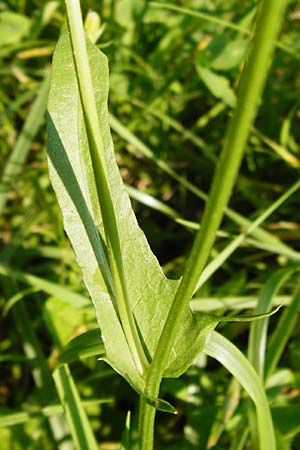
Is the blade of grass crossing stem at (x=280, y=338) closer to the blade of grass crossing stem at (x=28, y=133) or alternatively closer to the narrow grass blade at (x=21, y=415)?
the narrow grass blade at (x=21, y=415)

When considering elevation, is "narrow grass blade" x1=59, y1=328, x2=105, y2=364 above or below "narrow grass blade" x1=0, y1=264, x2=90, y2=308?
below

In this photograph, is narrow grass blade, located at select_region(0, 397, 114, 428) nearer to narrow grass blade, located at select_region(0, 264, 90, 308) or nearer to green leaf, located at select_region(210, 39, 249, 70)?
narrow grass blade, located at select_region(0, 264, 90, 308)

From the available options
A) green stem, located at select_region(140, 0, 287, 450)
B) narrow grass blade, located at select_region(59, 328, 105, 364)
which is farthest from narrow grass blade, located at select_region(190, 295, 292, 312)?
green stem, located at select_region(140, 0, 287, 450)

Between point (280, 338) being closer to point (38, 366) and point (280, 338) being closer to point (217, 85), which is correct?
point (38, 366)

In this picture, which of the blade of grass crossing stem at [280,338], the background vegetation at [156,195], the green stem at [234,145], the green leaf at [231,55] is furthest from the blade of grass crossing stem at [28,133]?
the green stem at [234,145]

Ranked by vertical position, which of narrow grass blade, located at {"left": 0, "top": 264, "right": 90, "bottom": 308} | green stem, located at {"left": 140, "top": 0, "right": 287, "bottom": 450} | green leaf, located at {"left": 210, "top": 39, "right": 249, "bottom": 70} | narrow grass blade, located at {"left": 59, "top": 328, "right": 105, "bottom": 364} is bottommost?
green stem, located at {"left": 140, "top": 0, "right": 287, "bottom": 450}

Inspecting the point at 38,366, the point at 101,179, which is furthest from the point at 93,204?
the point at 38,366
